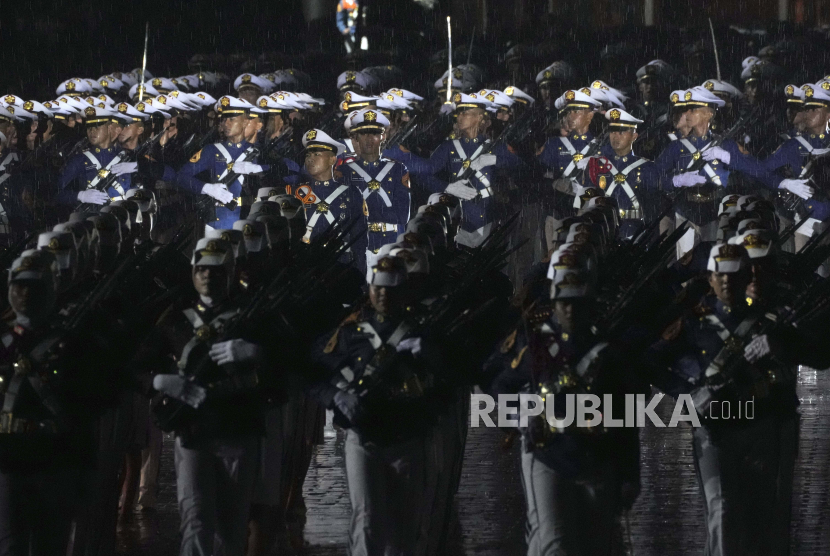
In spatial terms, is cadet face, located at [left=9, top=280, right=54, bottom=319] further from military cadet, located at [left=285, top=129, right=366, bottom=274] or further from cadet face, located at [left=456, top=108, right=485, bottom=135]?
cadet face, located at [left=456, top=108, right=485, bottom=135]

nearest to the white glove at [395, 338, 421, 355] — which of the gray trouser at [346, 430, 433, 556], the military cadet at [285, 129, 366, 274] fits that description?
the gray trouser at [346, 430, 433, 556]

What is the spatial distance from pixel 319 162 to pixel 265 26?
1354cm

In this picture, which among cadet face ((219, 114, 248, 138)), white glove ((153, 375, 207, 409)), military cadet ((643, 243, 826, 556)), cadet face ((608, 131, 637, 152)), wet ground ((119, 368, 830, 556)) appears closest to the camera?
white glove ((153, 375, 207, 409))

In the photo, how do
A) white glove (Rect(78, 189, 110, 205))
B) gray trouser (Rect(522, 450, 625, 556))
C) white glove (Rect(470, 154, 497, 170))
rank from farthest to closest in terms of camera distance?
1. white glove (Rect(78, 189, 110, 205))
2. white glove (Rect(470, 154, 497, 170))
3. gray trouser (Rect(522, 450, 625, 556))

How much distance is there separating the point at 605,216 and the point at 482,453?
1762mm

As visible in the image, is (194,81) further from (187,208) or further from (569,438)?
(569,438)

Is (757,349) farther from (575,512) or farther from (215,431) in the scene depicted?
(215,431)

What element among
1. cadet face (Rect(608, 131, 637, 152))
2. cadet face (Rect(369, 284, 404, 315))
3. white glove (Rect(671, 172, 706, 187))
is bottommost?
cadet face (Rect(369, 284, 404, 315))

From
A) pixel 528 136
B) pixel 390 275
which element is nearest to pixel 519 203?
pixel 528 136

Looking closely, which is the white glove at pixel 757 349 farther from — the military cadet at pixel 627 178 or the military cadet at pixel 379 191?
the military cadet at pixel 627 178

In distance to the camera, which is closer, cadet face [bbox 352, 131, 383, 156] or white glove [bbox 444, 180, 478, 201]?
cadet face [bbox 352, 131, 383, 156]

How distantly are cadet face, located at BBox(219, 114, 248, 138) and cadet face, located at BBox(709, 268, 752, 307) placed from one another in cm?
1292

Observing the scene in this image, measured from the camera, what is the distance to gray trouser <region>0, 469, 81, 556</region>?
26.8 ft

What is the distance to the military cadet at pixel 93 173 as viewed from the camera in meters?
21.1
